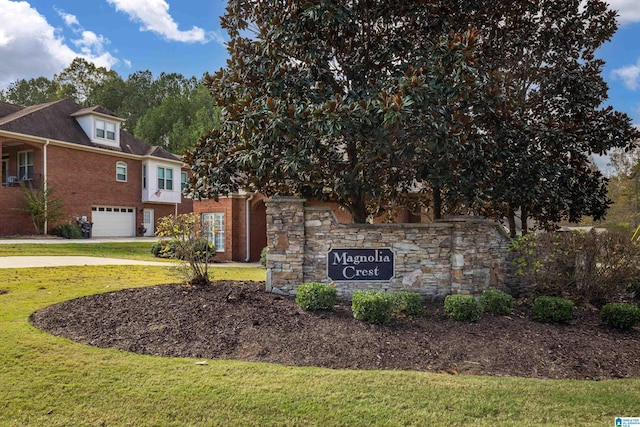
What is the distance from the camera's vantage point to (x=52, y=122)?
24.3m

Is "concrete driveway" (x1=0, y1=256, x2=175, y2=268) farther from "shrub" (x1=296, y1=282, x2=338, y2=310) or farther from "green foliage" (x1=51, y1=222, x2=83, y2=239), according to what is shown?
"shrub" (x1=296, y1=282, x2=338, y2=310)

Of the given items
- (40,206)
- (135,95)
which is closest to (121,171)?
(40,206)

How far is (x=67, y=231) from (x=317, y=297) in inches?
815

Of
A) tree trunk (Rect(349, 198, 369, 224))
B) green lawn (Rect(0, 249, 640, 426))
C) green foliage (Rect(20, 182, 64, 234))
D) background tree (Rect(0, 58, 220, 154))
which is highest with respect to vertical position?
background tree (Rect(0, 58, 220, 154))

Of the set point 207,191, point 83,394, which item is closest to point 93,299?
point 207,191

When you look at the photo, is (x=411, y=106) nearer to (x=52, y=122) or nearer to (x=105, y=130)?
(x=52, y=122)

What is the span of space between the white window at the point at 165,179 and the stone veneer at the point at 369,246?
78.5ft

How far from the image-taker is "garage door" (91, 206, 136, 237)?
Result: 25.8 metres

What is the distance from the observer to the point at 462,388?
4273mm

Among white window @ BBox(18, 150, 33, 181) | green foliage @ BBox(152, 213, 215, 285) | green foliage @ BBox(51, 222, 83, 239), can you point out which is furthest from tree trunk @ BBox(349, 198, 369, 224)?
white window @ BBox(18, 150, 33, 181)

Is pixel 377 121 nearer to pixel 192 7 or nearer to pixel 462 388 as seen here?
pixel 462 388

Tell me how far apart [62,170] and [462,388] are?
997 inches

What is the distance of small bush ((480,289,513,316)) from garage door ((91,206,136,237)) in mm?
24556

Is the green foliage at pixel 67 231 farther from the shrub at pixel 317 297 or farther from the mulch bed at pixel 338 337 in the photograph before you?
the shrub at pixel 317 297
